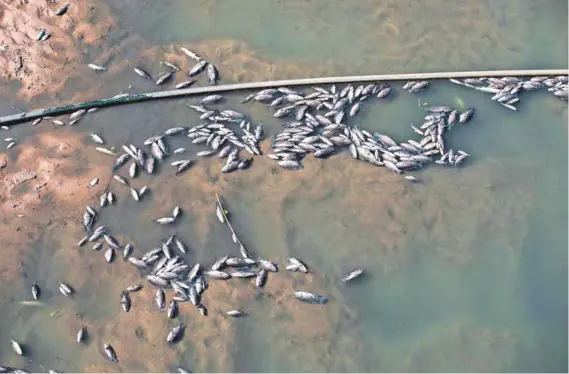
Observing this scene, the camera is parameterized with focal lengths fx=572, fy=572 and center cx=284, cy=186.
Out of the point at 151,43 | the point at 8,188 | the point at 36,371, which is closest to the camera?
the point at 36,371

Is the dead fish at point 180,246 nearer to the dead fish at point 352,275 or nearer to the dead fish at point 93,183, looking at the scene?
the dead fish at point 93,183

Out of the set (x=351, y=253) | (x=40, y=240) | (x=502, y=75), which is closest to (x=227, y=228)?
(x=351, y=253)

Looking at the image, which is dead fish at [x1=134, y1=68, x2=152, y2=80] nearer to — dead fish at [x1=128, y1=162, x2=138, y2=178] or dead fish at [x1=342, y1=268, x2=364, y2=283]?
dead fish at [x1=128, y1=162, x2=138, y2=178]

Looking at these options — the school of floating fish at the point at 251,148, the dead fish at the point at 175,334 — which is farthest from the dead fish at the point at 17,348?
the dead fish at the point at 175,334

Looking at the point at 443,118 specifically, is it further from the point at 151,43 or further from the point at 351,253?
the point at 151,43

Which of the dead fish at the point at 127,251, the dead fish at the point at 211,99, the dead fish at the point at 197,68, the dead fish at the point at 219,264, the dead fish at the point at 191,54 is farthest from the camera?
the dead fish at the point at 191,54

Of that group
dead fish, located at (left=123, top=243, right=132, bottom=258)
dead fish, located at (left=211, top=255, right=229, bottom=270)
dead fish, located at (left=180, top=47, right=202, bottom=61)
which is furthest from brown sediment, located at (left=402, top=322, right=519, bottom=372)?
dead fish, located at (left=180, top=47, right=202, bottom=61)
